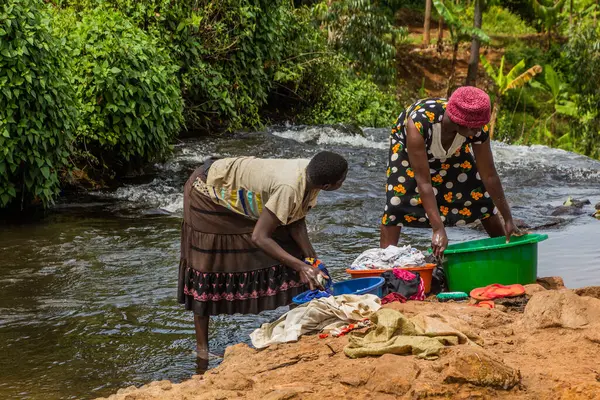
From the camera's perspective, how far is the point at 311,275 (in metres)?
4.54

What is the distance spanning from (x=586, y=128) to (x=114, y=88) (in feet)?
48.6

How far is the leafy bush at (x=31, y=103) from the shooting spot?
27.6 ft

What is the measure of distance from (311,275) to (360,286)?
1.74 feet

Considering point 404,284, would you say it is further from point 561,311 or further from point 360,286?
point 561,311

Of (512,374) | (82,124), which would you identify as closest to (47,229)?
(82,124)

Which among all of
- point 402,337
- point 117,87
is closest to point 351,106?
point 117,87

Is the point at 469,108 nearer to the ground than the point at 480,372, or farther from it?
farther from it

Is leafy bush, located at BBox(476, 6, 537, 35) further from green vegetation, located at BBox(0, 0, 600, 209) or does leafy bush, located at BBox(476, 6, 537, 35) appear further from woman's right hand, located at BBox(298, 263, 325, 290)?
woman's right hand, located at BBox(298, 263, 325, 290)

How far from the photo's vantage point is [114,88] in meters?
10.1

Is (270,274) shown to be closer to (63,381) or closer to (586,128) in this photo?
(63,381)

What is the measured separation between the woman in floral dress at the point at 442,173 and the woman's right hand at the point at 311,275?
911 mm

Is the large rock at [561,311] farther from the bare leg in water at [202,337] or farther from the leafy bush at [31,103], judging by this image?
the leafy bush at [31,103]

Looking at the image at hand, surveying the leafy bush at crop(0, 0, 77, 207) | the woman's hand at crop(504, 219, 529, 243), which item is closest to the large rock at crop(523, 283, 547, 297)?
the woman's hand at crop(504, 219, 529, 243)

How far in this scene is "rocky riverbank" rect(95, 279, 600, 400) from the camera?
3535 millimetres
